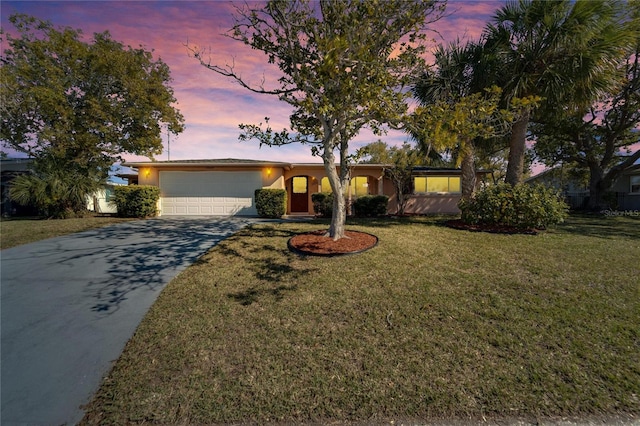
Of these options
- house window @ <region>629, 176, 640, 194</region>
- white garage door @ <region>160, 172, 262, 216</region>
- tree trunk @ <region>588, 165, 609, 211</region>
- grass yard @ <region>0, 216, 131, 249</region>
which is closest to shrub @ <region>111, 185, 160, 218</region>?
white garage door @ <region>160, 172, 262, 216</region>

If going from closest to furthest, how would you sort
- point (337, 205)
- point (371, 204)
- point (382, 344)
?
point (382, 344) < point (337, 205) < point (371, 204)

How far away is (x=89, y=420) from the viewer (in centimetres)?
244

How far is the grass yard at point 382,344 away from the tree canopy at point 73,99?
1232 centimetres

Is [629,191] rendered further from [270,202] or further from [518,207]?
[270,202]

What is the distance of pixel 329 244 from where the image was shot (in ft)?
21.2

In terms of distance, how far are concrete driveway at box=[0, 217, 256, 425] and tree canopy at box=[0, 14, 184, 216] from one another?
25.0 feet

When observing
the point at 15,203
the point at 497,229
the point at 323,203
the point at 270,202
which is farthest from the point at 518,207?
the point at 15,203

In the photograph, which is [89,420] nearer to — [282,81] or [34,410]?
[34,410]

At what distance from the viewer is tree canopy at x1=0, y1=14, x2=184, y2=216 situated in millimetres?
12680

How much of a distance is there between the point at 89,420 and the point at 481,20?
12.5m

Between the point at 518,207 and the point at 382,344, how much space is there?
7.45 meters

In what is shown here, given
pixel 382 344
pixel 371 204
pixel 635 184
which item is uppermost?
pixel 635 184

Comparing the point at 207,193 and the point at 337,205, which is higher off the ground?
the point at 207,193

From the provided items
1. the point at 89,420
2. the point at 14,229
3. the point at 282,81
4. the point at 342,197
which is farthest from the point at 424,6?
the point at 14,229
